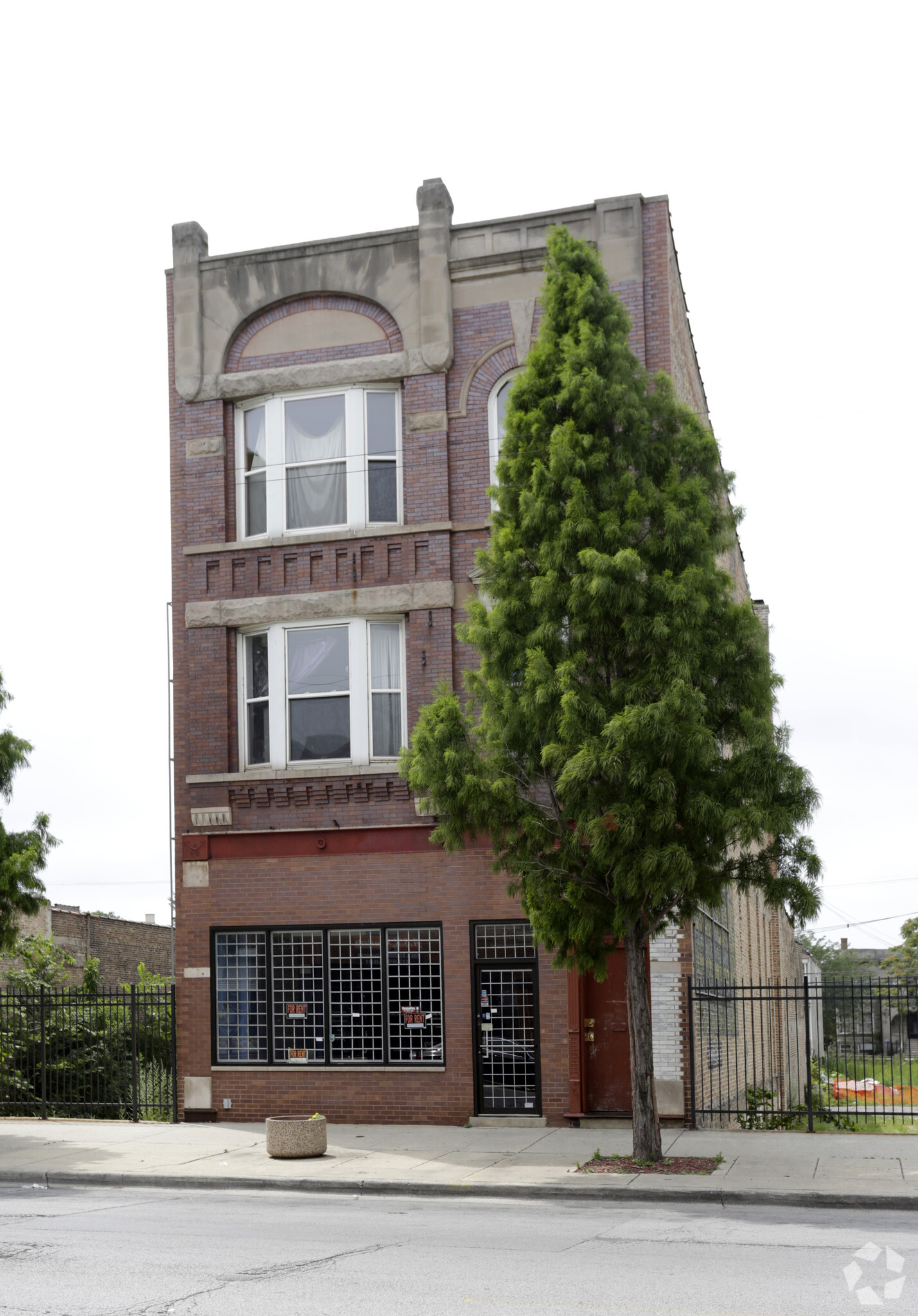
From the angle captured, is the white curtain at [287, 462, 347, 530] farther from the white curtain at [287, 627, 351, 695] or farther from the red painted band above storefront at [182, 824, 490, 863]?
the red painted band above storefront at [182, 824, 490, 863]

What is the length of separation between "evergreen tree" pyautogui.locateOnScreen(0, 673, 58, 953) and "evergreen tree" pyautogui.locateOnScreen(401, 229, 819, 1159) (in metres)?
5.51

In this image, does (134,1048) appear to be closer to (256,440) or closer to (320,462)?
(320,462)

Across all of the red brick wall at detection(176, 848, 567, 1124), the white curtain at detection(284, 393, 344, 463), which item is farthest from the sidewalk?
the white curtain at detection(284, 393, 344, 463)

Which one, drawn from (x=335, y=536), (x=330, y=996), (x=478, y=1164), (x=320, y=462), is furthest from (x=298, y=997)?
(x=320, y=462)

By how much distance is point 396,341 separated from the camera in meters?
20.1

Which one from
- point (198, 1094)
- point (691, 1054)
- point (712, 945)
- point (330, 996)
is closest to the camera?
point (691, 1054)

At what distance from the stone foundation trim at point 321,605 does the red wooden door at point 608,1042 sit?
539 centimetres

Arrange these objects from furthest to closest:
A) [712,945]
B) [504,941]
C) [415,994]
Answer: [712,945] → [415,994] → [504,941]

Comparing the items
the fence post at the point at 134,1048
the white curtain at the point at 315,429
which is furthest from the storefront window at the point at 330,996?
the white curtain at the point at 315,429

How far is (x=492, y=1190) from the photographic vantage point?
1326 centimetres

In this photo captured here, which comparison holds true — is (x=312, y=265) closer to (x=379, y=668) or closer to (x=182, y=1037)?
(x=379, y=668)

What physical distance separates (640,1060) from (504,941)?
419 centimetres

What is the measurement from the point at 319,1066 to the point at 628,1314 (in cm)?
1153

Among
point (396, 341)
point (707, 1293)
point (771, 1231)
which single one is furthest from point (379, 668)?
point (707, 1293)
